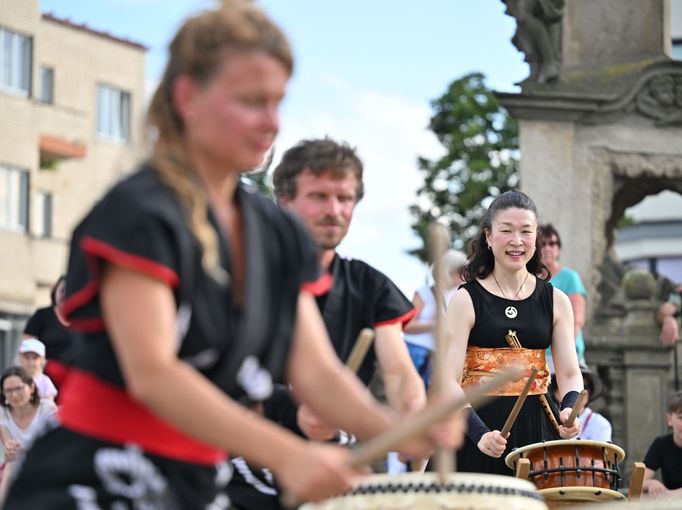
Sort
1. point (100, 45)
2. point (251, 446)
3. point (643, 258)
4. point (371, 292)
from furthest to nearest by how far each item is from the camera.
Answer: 1. point (643, 258)
2. point (100, 45)
3. point (371, 292)
4. point (251, 446)

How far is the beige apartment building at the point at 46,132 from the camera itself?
49469 millimetres

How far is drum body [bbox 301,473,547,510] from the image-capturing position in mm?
4727

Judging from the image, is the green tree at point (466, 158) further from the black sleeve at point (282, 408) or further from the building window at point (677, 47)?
the black sleeve at point (282, 408)

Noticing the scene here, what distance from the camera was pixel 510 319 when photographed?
30.5ft

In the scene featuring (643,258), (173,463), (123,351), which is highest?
(123,351)

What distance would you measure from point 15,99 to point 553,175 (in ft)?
108

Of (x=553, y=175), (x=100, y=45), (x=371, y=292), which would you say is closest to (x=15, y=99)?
(x=100, y=45)

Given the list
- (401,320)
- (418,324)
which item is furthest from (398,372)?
(418,324)

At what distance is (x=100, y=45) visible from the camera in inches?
2138

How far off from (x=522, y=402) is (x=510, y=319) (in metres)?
0.60

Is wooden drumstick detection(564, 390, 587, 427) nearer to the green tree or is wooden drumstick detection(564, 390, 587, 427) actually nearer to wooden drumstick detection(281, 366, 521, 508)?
wooden drumstick detection(281, 366, 521, 508)

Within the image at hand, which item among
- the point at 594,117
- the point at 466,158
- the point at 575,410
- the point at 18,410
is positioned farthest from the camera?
the point at 466,158

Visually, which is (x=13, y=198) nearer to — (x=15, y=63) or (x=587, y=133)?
(x=15, y=63)

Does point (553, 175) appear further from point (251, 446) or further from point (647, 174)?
point (251, 446)
